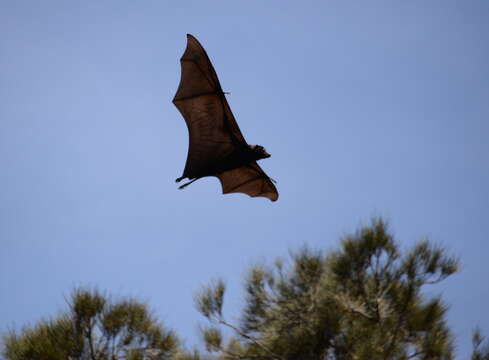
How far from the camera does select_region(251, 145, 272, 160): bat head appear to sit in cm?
864

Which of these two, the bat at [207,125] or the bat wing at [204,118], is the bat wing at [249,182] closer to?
the bat at [207,125]

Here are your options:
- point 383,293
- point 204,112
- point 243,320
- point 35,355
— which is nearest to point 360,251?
point 383,293

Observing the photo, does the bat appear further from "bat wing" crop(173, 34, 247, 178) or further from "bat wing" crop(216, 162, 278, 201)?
"bat wing" crop(216, 162, 278, 201)

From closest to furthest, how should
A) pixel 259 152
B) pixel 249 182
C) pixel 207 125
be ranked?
pixel 259 152
pixel 207 125
pixel 249 182

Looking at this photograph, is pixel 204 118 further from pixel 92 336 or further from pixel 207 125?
pixel 92 336

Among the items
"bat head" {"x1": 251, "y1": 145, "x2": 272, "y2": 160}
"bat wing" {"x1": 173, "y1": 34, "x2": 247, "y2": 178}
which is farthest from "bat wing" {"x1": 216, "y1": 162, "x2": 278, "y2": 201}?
"bat head" {"x1": 251, "y1": 145, "x2": 272, "y2": 160}

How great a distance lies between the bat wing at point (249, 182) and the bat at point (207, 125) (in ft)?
2.38

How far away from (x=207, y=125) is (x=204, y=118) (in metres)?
0.12

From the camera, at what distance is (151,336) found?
30.6ft

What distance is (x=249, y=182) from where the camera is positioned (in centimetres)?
1042

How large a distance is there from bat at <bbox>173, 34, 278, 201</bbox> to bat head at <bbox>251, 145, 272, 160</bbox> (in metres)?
0.03

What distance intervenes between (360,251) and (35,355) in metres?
5.59

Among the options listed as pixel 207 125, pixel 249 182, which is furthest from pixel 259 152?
pixel 249 182

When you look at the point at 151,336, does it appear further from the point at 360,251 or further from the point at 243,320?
the point at 360,251
